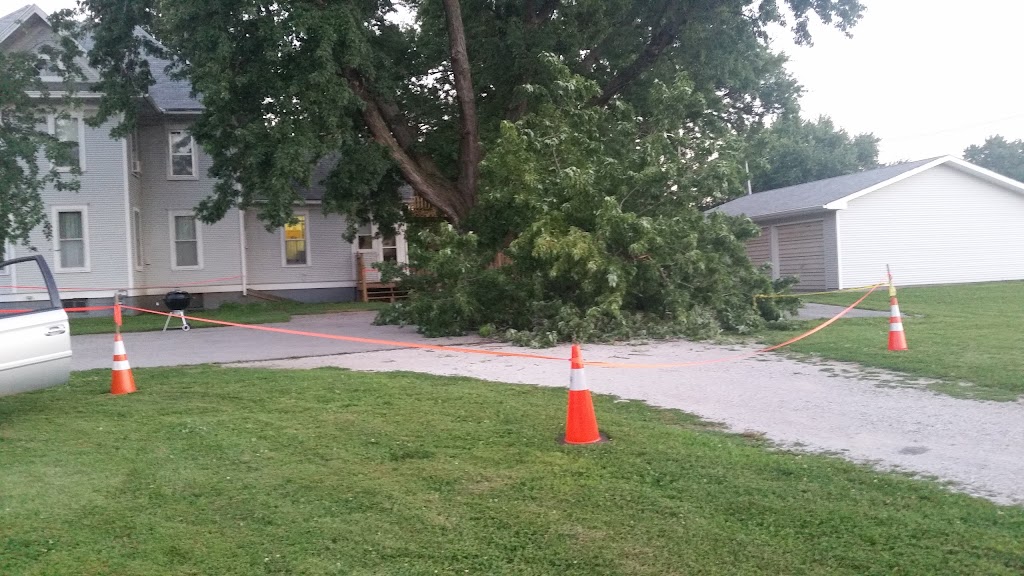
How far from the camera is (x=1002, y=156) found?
199ft

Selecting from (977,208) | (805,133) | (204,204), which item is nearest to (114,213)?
(204,204)

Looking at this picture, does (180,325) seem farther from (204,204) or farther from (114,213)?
(114,213)

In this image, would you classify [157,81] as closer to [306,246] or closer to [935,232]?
[306,246]

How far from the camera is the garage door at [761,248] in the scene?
93.5 ft

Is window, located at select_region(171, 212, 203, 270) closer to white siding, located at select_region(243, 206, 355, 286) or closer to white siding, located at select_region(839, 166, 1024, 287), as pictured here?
white siding, located at select_region(243, 206, 355, 286)

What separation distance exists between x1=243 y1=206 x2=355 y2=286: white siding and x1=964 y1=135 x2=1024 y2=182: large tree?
1964 inches

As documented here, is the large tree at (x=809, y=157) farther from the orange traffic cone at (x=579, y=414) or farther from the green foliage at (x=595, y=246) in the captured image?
the orange traffic cone at (x=579, y=414)

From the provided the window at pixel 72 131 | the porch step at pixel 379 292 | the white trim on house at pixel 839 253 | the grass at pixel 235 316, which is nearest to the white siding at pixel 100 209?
the window at pixel 72 131

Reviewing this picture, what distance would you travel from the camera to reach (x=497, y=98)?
20.3 meters

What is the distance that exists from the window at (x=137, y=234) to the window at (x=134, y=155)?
1.16m

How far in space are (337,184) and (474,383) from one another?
31.3 feet

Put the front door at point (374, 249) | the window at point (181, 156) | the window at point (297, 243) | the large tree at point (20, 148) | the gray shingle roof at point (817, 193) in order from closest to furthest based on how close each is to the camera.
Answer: the large tree at point (20, 148)
the gray shingle roof at point (817, 193)
the window at point (181, 156)
the window at point (297, 243)
the front door at point (374, 249)

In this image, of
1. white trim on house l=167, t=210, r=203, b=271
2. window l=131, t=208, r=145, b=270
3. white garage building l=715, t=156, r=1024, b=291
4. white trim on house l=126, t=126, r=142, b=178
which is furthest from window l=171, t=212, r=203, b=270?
white garage building l=715, t=156, r=1024, b=291

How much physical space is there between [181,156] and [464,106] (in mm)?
11523
